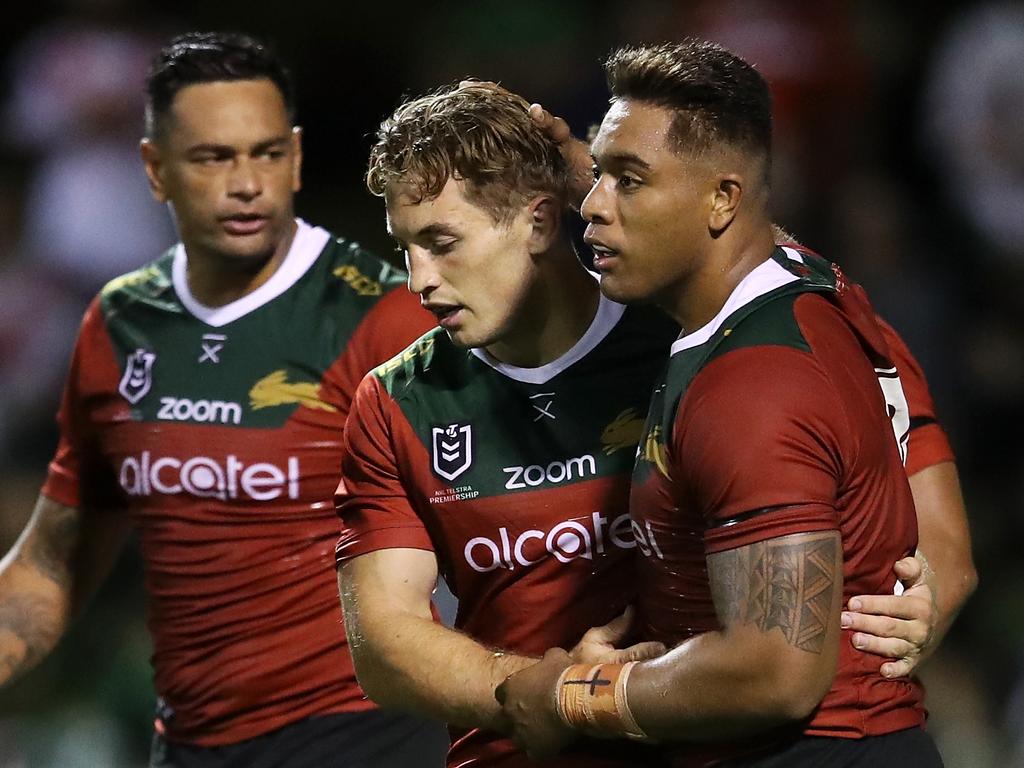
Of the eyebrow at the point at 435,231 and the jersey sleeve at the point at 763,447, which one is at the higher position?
the eyebrow at the point at 435,231

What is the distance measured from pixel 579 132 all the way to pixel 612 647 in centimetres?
424

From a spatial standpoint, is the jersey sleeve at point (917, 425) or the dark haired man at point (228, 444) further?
the dark haired man at point (228, 444)

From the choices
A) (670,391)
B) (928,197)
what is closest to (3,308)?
(928,197)

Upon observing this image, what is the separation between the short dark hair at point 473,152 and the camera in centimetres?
325

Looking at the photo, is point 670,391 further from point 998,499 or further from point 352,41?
point 352,41

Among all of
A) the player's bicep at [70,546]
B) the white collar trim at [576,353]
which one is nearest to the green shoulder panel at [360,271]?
the white collar trim at [576,353]

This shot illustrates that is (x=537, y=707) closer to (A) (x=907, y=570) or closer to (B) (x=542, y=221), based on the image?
(A) (x=907, y=570)

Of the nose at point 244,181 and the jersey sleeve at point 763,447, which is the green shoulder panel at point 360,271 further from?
the jersey sleeve at point 763,447

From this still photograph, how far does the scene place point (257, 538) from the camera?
399 cm

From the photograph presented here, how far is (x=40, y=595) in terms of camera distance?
4.25 m

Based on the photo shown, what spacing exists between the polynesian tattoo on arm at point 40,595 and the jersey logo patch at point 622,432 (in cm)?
165

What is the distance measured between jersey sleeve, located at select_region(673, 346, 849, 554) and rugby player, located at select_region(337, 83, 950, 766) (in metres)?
0.60

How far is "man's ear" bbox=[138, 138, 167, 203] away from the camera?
14.2ft

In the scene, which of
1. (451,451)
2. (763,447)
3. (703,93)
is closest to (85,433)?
(451,451)
